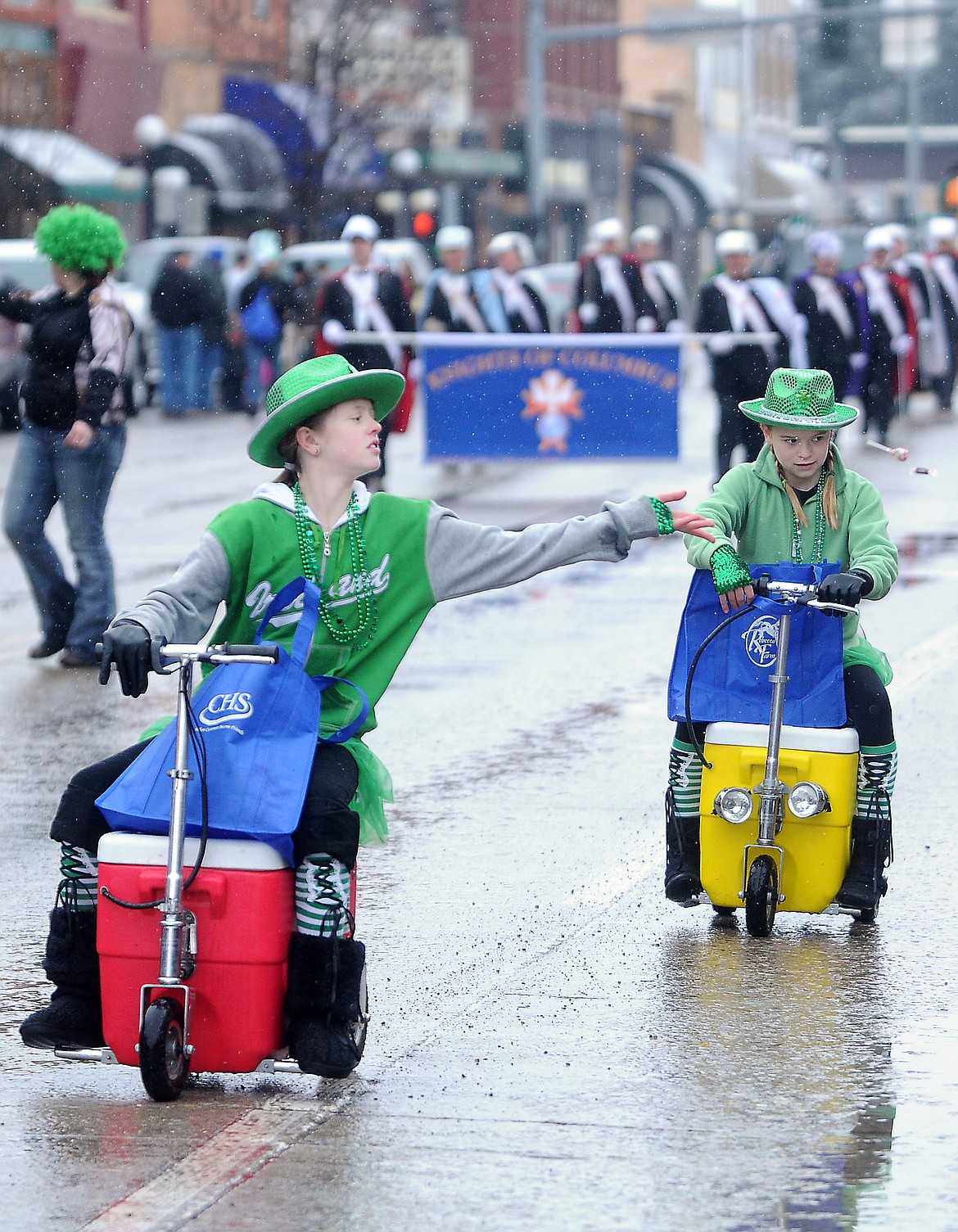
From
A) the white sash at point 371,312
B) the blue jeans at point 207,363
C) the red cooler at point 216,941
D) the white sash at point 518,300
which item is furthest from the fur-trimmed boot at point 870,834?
the blue jeans at point 207,363

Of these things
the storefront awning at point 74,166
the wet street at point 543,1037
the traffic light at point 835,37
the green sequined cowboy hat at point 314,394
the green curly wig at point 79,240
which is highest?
the traffic light at point 835,37

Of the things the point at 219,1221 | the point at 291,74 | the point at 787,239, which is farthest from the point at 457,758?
the point at 787,239

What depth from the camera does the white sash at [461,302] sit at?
2025cm

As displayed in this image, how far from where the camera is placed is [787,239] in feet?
163

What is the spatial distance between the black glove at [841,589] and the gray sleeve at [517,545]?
796 millimetres

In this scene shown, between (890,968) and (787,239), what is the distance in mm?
44737

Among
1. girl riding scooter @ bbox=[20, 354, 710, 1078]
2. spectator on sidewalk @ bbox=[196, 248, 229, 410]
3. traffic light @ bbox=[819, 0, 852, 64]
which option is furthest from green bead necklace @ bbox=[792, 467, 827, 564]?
traffic light @ bbox=[819, 0, 852, 64]

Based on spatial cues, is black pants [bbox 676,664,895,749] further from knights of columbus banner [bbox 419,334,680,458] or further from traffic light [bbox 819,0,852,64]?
traffic light [bbox 819,0,852,64]

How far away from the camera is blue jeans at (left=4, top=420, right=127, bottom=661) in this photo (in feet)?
34.1

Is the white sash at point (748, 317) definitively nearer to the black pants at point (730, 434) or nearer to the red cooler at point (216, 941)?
the black pants at point (730, 434)

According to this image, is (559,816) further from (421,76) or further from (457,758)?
(421,76)

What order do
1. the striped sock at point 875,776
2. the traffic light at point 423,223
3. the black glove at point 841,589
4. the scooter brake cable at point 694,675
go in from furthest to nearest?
the traffic light at point 423,223 → the striped sock at point 875,776 → the scooter brake cable at point 694,675 → the black glove at point 841,589

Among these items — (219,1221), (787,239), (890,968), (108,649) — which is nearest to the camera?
(219,1221)

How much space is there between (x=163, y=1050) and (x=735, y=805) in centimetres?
197
